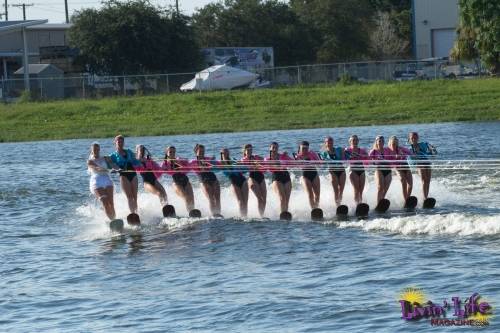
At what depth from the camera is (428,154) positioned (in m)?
20.5

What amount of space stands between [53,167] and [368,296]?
1954cm

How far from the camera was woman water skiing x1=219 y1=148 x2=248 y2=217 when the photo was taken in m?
20.5

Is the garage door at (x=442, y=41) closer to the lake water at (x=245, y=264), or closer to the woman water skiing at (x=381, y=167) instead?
the lake water at (x=245, y=264)

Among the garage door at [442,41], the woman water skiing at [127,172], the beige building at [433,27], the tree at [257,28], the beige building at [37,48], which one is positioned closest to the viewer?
the woman water skiing at [127,172]

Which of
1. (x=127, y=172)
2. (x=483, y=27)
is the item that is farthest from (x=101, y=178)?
(x=483, y=27)

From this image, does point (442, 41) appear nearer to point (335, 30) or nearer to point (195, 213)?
point (335, 30)

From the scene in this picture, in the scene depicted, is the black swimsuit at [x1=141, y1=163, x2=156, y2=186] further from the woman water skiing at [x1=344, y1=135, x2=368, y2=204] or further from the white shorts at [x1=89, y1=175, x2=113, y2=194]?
the woman water skiing at [x1=344, y1=135, x2=368, y2=204]

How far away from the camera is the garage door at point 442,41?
72.0m

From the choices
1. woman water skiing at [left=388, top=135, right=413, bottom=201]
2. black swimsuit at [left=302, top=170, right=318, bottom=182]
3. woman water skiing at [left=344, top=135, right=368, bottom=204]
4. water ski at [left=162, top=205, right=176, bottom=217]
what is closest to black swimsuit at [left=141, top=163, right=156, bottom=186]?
water ski at [left=162, top=205, right=176, bottom=217]

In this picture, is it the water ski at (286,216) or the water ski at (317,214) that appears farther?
the water ski at (286,216)

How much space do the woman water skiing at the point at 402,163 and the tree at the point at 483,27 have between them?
21848 millimetres

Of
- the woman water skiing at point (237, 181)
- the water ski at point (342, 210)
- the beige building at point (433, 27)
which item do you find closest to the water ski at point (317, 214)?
the water ski at point (342, 210)

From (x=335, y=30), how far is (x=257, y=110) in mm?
36451

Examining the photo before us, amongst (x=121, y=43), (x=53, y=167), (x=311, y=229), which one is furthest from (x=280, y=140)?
(x=121, y=43)
